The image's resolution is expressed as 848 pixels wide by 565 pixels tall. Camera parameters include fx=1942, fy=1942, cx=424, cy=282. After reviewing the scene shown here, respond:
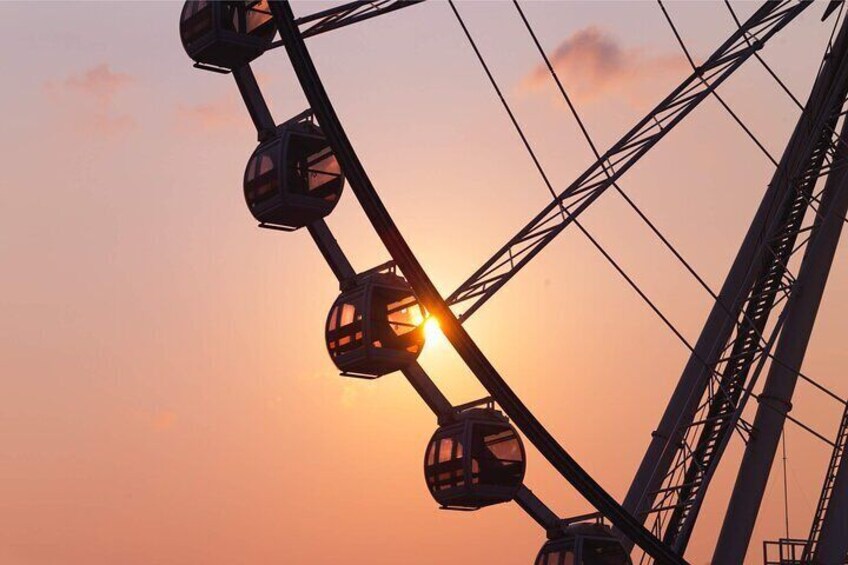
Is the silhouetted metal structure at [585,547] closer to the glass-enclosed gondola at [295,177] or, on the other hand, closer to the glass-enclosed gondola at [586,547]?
the glass-enclosed gondola at [586,547]

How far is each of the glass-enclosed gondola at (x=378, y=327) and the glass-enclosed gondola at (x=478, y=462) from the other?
1887 mm

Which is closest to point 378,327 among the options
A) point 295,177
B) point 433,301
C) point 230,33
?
point 433,301

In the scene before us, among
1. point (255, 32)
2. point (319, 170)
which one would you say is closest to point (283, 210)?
point (319, 170)

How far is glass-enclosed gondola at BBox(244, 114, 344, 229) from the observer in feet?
125

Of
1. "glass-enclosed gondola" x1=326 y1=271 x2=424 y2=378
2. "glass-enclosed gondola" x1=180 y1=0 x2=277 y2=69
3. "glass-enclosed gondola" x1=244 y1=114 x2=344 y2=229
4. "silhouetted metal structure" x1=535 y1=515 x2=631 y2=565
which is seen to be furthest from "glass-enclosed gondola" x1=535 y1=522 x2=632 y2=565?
"glass-enclosed gondola" x1=180 y1=0 x2=277 y2=69

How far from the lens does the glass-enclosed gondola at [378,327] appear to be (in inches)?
1503

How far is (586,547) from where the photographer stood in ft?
132

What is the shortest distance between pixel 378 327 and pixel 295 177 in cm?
339

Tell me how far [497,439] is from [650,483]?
12.9 feet

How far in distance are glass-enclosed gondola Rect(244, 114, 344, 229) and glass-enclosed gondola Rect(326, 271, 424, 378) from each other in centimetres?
177

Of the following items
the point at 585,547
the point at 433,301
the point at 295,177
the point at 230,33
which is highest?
the point at 230,33

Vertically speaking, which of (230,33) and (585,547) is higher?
(230,33)

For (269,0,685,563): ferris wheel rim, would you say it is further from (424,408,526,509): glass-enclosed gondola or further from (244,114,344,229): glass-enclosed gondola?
(244,114,344,229): glass-enclosed gondola

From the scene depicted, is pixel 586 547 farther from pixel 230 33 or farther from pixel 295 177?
pixel 230 33
